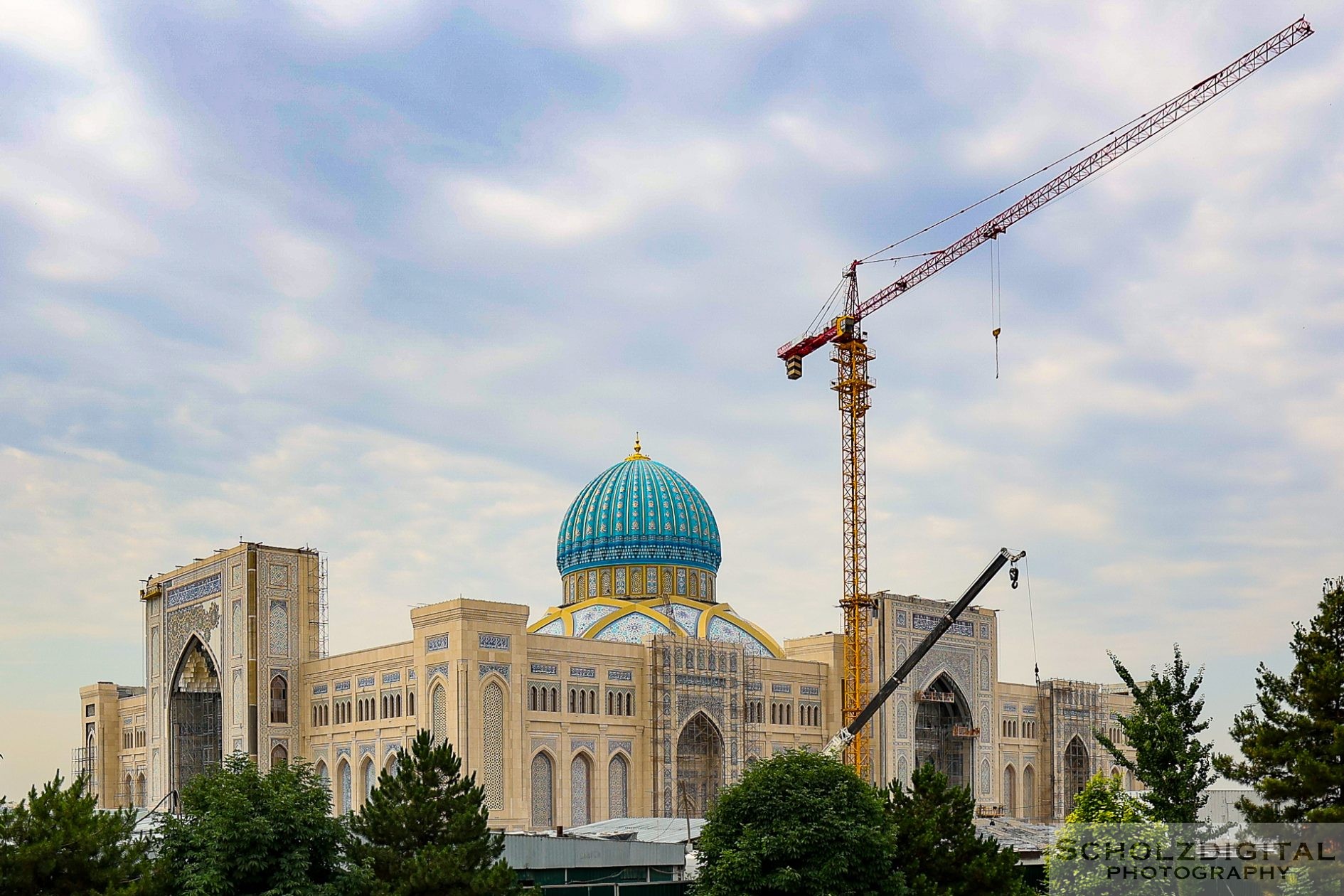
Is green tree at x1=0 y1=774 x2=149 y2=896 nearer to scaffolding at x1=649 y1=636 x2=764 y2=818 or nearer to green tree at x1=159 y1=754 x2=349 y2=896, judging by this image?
green tree at x1=159 y1=754 x2=349 y2=896

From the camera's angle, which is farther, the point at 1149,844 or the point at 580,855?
the point at 580,855

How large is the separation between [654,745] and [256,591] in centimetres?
1707

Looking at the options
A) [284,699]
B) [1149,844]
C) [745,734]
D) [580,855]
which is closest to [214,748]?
[284,699]

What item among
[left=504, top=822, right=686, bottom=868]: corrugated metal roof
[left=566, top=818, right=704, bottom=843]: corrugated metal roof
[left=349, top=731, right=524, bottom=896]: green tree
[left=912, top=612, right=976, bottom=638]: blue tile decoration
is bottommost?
[left=566, top=818, right=704, bottom=843]: corrugated metal roof

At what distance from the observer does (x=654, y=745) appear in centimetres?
5772

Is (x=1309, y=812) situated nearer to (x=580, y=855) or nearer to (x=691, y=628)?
(x=580, y=855)

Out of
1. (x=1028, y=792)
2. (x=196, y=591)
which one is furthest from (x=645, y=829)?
(x=1028, y=792)

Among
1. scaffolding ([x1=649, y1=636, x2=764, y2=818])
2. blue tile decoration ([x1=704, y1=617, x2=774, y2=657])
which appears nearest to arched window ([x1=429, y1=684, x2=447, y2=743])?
scaffolding ([x1=649, y1=636, x2=764, y2=818])

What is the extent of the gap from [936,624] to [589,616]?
1494 cm

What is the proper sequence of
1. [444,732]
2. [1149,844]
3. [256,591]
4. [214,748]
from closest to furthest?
[1149,844], [444,732], [256,591], [214,748]

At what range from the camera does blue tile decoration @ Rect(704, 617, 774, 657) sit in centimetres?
6525

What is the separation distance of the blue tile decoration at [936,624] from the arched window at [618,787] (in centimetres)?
1557

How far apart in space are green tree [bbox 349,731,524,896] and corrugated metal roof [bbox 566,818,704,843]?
1526 centimetres

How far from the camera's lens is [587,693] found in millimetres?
56938
